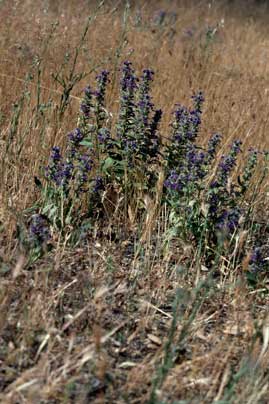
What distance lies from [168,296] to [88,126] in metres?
0.95

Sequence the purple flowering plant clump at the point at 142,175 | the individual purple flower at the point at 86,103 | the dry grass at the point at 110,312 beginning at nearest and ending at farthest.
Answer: the dry grass at the point at 110,312 < the purple flowering plant clump at the point at 142,175 < the individual purple flower at the point at 86,103

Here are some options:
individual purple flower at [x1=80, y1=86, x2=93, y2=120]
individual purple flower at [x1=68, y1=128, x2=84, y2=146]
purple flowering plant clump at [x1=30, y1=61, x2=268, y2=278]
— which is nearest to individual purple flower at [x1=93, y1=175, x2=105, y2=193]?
purple flowering plant clump at [x1=30, y1=61, x2=268, y2=278]

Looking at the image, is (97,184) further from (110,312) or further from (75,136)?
(110,312)

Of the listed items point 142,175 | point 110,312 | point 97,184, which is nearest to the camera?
point 110,312

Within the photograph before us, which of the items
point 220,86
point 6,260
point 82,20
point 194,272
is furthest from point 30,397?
point 82,20

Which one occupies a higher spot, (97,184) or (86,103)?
(86,103)

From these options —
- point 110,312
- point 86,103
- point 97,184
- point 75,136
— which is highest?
point 86,103

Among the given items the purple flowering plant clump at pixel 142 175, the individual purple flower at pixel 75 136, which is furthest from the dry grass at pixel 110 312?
the individual purple flower at pixel 75 136

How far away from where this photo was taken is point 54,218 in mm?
2488

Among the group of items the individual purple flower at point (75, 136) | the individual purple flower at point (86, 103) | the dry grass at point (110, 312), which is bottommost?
the dry grass at point (110, 312)

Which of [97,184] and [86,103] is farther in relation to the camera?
[86,103]

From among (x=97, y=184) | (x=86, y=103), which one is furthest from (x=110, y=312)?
(x=86, y=103)

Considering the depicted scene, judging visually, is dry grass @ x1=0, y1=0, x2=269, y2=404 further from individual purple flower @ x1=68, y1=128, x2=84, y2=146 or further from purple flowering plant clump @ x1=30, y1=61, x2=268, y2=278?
individual purple flower @ x1=68, y1=128, x2=84, y2=146

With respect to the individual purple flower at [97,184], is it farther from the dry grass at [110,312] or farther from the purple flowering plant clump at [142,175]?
the dry grass at [110,312]
